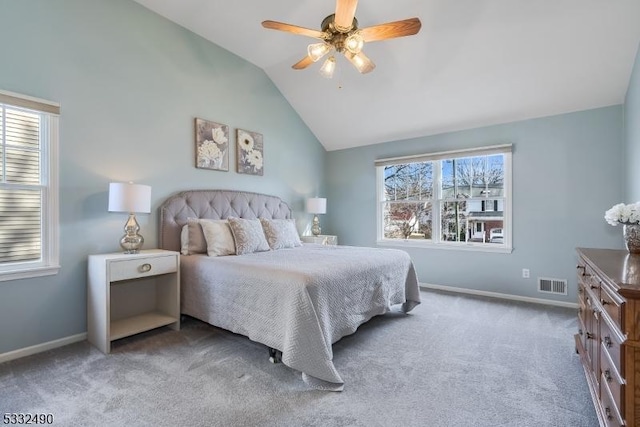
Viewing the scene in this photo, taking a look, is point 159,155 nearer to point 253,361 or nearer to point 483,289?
point 253,361

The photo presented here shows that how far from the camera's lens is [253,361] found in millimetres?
2332

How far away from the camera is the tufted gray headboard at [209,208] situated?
332 centimetres

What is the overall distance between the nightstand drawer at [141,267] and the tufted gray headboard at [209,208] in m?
0.52

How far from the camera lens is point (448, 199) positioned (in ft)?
14.9

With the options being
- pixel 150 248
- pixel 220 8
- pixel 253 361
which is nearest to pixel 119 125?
pixel 150 248

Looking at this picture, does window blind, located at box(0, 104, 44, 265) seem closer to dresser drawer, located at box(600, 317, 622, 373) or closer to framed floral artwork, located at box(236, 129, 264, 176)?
framed floral artwork, located at box(236, 129, 264, 176)

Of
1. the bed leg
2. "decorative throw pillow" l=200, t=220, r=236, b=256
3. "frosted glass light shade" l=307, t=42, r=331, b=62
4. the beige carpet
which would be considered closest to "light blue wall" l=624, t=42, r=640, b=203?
the beige carpet

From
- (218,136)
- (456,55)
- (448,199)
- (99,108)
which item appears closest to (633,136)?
(456,55)

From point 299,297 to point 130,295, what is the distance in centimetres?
200

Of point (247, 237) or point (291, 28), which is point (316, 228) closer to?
point (247, 237)

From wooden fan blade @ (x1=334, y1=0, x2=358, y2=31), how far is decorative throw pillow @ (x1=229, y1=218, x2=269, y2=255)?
82.9 inches

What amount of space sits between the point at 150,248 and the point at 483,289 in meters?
4.12

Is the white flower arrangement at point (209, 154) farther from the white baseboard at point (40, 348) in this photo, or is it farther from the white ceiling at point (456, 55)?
the white baseboard at point (40, 348)

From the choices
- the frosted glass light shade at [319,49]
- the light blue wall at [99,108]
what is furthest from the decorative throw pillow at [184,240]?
the frosted glass light shade at [319,49]
